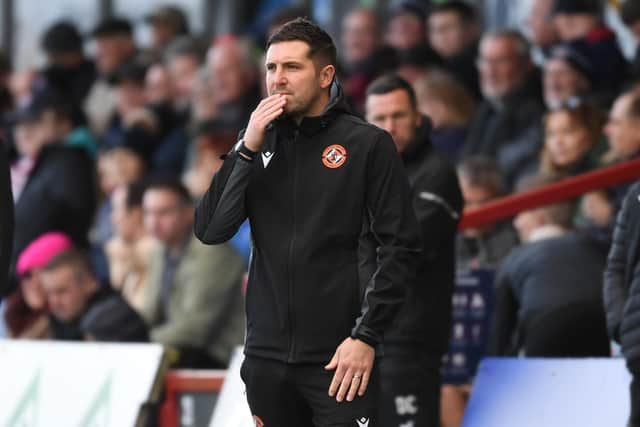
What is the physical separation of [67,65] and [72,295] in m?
6.04

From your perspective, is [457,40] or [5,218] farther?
[457,40]

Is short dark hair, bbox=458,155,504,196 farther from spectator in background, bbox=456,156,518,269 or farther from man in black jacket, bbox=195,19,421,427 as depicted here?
man in black jacket, bbox=195,19,421,427

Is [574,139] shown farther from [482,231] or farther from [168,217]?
[168,217]

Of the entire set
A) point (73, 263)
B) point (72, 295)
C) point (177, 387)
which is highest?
point (73, 263)

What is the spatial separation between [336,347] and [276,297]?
0.91 feet

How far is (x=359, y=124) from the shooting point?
5.60m

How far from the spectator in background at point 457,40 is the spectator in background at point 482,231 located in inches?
103

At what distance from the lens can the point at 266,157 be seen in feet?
18.4

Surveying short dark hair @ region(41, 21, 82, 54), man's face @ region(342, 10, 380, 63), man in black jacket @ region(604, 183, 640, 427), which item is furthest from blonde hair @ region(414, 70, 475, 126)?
short dark hair @ region(41, 21, 82, 54)

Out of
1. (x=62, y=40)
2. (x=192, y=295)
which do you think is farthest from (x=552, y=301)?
(x=62, y=40)

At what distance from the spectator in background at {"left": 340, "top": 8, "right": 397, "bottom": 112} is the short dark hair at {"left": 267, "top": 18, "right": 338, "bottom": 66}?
7.29 m

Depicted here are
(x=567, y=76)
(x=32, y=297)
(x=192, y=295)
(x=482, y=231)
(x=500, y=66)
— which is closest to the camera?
(x=482, y=231)

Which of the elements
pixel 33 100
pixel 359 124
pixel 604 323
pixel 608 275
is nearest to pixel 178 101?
pixel 33 100

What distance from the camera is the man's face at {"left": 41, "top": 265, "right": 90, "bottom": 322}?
32.4ft
